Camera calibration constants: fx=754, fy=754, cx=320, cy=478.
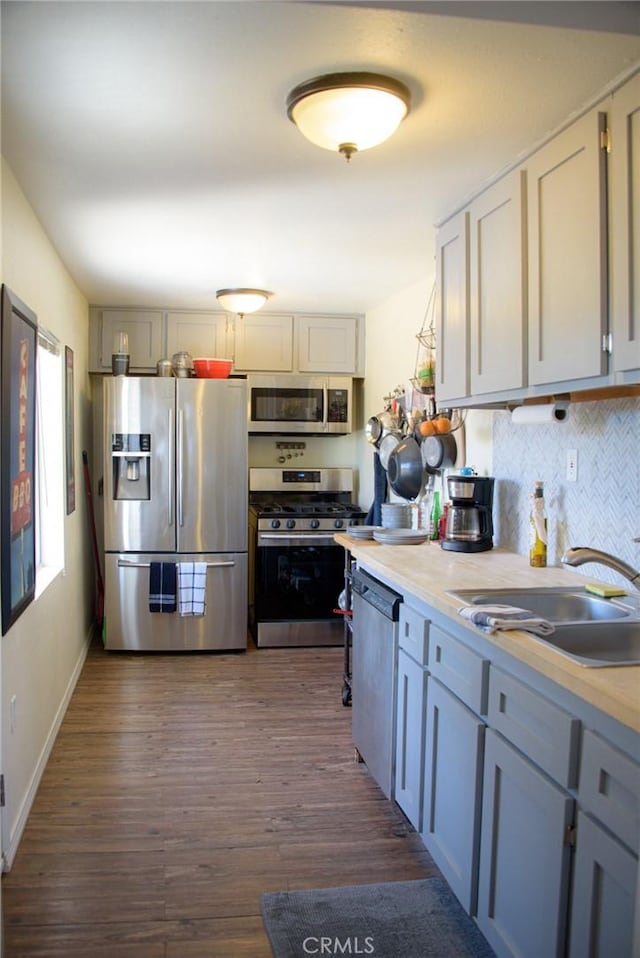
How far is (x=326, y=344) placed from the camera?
18.1ft

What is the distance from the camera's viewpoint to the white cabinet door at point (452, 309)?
2885 millimetres

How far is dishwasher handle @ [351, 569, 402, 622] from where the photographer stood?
8.77 feet

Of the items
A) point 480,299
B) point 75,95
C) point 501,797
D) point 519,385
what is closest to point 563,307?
point 519,385

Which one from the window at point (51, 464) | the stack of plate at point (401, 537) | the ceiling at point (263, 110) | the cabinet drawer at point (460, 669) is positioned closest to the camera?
the ceiling at point (263, 110)

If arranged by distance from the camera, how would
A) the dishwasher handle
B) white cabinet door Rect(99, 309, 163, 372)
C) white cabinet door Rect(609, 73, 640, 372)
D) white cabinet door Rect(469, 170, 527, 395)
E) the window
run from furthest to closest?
white cabinet door Rect(99, 309, 163, 372) → the window → the dishwasher handle → white cabinet door Rect(469, 170, 527, 395) → white cabinet door Rect(609, 73, 640, 372)

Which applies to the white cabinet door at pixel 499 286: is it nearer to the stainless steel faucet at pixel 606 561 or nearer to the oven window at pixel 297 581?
the stainless steel faucet at pixel 606 561

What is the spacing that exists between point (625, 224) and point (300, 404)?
3676 millimetres

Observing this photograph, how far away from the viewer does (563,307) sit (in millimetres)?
2174

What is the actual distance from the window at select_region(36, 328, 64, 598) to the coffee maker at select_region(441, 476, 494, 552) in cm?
190

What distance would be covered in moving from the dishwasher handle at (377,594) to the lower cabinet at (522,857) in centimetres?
80

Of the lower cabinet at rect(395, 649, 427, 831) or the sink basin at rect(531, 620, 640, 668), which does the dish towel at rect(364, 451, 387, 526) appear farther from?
the sink basin at rect(531, 620, 640, 668)

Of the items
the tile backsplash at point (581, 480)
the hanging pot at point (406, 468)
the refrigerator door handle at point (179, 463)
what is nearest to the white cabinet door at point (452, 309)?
the tile backsplash at point (581, 480)

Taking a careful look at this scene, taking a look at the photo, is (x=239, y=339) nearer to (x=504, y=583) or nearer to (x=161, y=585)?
(x=161, y=585)

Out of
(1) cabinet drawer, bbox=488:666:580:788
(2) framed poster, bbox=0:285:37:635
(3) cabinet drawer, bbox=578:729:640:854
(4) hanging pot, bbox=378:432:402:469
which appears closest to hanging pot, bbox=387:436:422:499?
(4) hanging pot, bbox=378:432:402:469
